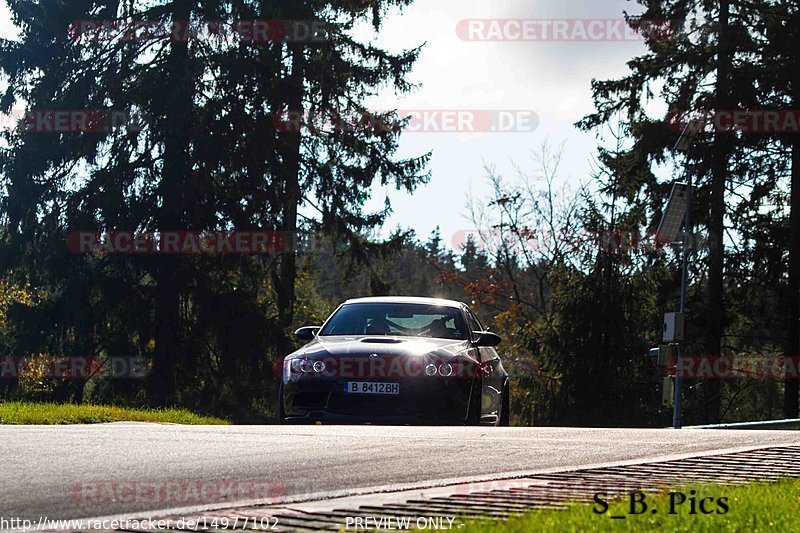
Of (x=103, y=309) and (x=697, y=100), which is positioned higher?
(x=697, y=100)

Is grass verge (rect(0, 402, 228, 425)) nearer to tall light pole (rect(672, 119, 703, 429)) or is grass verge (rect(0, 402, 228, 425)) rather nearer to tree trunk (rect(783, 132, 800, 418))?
tall light pole (rect(672, 119, 703, 429))

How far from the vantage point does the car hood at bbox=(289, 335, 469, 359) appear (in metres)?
13.6

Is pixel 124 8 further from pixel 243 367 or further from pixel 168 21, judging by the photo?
pixel 243 367

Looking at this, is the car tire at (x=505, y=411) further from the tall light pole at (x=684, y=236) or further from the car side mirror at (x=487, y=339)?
the tall light pole at (x=684, y=236)

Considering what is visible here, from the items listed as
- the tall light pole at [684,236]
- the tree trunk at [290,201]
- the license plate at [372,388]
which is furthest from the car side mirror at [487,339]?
the tree trunk at [290,201]

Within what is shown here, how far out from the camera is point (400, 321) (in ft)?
49.8

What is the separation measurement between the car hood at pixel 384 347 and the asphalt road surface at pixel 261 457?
1.92 metres

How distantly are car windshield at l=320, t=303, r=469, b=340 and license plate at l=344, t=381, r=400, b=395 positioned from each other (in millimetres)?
1260

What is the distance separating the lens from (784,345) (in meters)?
38.0

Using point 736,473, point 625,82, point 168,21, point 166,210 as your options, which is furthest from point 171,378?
point 736,473

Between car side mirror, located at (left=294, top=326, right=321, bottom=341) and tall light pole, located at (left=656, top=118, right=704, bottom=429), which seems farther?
tall light pole, located at (left=656, top=118, right=704, bottom=429)

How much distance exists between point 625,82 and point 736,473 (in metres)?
32.7

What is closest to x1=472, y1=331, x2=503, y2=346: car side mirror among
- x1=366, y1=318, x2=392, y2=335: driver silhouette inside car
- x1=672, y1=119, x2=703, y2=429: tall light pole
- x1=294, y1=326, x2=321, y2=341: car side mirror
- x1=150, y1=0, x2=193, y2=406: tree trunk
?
x1=366, y1=318, x2=392, y2=335: driver silhouette inside car

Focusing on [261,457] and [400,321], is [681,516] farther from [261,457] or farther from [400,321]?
[400,321]
